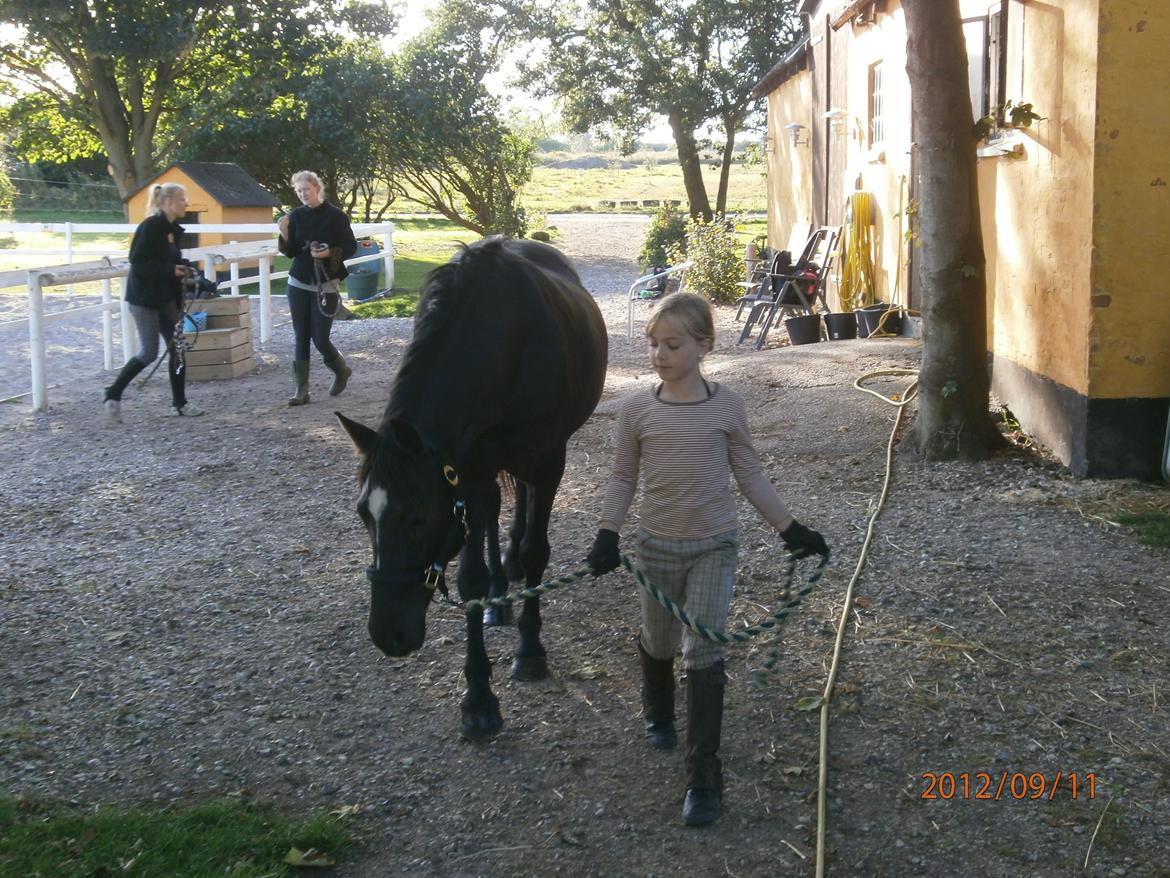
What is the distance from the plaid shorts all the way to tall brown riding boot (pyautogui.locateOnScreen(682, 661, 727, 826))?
0.05 m

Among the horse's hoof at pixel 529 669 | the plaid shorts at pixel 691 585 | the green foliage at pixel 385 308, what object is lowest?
the horse's hoof at pixel 529 669

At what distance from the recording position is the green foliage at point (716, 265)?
57.4 feet

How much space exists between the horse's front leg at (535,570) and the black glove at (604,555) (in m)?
1.13

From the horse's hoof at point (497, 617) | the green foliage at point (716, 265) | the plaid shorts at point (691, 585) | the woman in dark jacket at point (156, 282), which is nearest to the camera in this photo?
the plaid shorts at point (691, 585)

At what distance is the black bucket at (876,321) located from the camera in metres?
11.6

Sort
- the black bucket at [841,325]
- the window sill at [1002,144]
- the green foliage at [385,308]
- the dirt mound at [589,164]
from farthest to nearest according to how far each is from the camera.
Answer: the dirt mound at [589,164], the green foliage at [385,308], the black bucket at [841,325], the window sill at [1002,144]

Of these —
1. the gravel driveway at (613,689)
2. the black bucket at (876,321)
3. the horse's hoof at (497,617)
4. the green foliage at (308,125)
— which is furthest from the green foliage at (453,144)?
the horse's hoof at (497,617)

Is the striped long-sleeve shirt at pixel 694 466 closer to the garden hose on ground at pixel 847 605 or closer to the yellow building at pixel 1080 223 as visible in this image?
the garden hose on ground at pixel 847 605

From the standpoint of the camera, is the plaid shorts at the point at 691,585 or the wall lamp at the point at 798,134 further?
the wall lamp at the point at 798,134

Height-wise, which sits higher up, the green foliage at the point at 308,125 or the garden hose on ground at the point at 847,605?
the green foliage at the point at 308,125

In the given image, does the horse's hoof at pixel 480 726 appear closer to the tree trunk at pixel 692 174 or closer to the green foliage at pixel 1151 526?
the green foliage at pixel 1151 526

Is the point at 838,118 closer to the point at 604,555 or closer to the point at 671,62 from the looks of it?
the point at 604,555

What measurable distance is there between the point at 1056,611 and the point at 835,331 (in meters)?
7.81

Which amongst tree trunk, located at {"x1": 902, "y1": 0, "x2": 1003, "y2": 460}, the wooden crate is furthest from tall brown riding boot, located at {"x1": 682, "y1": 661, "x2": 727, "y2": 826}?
the wooden crate
